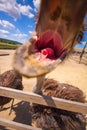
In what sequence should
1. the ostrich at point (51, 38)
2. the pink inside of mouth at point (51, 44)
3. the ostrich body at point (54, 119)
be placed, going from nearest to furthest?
the ostrich at point (51, 38)
the pink inside of mouth at point (51, 44)
the ostrich body at point (54, 119)

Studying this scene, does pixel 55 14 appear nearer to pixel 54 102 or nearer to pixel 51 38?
pixel 51 38

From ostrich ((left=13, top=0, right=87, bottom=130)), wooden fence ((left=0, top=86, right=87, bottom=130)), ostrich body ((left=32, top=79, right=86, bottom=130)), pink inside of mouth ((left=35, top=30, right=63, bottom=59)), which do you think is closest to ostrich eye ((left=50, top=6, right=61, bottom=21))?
ostrich ((left=13, top=0, right=87, bottom=130))

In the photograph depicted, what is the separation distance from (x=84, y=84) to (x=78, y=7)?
7885mm

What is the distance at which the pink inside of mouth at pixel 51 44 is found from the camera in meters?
1.59

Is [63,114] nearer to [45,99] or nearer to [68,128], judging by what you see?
[68,128]

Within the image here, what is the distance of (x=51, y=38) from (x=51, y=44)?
0.22ft

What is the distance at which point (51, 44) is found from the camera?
1713 millimetres

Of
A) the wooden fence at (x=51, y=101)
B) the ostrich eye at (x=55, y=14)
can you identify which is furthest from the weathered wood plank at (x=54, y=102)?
the ostrich eye at (x=55, y=14)

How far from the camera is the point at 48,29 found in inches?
61.4

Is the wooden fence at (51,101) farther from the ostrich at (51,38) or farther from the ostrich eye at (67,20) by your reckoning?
the ostrich eye at (67,20)

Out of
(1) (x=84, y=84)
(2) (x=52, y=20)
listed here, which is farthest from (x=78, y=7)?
(1) (x=84, y=84)

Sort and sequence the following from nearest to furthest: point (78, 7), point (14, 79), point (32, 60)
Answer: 1. point (78, 7)
2. point (32, 60)
3. point (14, 79)

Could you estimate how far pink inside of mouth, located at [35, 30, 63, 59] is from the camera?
1.59 metres

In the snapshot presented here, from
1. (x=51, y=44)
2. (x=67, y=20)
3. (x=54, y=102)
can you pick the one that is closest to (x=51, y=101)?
(x=54, y=102)
